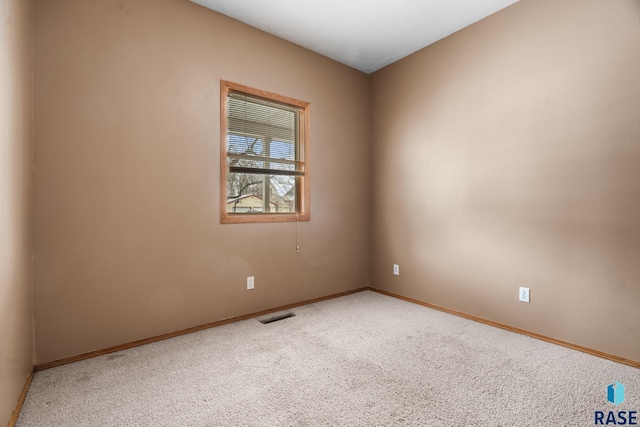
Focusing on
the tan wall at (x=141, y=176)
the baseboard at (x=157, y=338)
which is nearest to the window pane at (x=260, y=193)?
the tan wall at (x=141, y=176)

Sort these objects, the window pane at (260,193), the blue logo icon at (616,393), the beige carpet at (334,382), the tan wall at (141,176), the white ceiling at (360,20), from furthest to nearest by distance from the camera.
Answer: the window pane at (260,193)
the white ceiling at (360,20)
the tan wall at (141,176)
the blue logo icon at (616,393)
the beige carpet at (334,382)

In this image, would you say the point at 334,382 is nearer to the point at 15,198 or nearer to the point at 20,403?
the point at 20,403

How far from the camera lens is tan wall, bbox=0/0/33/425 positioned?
145 cm

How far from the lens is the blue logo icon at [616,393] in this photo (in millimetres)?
1674

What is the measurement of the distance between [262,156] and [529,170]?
7.72 ft

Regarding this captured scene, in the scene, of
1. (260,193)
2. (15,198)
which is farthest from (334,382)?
(15,198)

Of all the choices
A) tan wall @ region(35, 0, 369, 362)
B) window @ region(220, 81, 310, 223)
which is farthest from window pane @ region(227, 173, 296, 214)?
tan wall @ region(35, 0, 369, 362)

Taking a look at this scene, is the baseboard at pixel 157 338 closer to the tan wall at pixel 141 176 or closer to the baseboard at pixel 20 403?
the tan wall at pixel 141 176

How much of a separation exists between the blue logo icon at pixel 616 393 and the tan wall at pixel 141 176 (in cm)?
245

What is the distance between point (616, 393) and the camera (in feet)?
5.72

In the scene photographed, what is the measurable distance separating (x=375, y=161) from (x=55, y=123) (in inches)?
120

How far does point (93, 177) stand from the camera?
7.26 feet

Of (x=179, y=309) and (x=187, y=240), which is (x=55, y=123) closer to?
(x=187, y=240)

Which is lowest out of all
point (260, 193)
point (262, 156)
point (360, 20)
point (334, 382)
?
point (334, 382)
